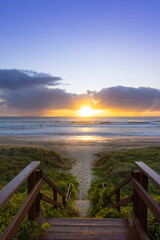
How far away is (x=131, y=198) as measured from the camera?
3459mm

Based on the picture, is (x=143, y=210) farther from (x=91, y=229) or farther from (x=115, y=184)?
(x=115, y=184)

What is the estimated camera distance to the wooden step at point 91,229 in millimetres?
3029

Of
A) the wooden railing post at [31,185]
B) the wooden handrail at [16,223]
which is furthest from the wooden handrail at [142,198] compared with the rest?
the wooden railing post at [31,185]

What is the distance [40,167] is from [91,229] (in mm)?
8409

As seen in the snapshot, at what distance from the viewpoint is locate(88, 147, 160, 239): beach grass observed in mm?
4783

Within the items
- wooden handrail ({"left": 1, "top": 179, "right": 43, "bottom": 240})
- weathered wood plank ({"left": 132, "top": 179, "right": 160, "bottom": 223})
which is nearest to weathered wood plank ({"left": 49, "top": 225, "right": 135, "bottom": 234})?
weathered wood plank ({"left": 132, "top": 179, "right": 160, "bottom": 223})

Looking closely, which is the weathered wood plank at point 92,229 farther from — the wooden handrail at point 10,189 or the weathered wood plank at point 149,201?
the wooden handrail at point 10,189

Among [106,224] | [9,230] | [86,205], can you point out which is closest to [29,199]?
[9,230]

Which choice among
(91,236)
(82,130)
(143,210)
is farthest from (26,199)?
(82,130)

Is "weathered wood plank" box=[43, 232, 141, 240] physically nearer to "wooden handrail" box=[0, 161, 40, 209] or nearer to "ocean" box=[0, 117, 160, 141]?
"wooden handrail" box=[0, 161, 40, 209]

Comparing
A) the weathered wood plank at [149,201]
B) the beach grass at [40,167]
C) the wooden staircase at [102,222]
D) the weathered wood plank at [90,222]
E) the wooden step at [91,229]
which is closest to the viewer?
the weathered wood plank at [149,201]

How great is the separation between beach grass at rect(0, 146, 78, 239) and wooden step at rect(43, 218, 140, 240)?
620 millimetres

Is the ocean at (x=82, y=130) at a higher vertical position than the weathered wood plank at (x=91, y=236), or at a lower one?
lower

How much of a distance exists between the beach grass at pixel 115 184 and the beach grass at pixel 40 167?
35.3 inches
